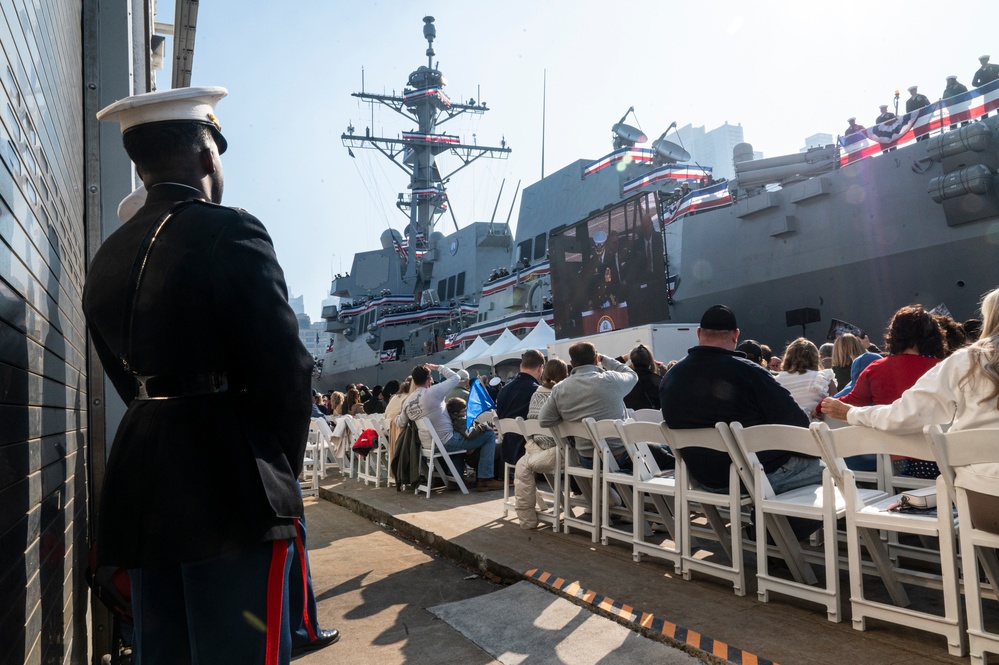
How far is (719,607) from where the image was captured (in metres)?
3.17

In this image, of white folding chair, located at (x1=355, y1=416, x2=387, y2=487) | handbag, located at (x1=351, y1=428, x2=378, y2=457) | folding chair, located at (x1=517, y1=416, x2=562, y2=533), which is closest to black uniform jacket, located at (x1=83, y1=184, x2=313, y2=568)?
folding chair, located at (x1=517, y1=416, x2=562, y2=533)

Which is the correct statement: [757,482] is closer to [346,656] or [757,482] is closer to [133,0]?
[346,656]

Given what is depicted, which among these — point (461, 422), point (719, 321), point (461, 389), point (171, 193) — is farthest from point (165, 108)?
point (461, 389)

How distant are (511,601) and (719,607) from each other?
965 mm

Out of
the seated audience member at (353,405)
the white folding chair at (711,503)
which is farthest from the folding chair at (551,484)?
the seated audience member at (353,405)

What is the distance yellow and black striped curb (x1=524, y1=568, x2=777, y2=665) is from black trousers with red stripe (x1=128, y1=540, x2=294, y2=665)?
68.1 inches

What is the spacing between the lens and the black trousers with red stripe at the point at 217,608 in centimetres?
138

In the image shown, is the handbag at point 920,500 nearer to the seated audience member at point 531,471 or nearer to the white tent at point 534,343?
the seated audience member at point 531,471

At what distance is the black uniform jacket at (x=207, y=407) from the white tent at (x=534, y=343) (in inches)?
606

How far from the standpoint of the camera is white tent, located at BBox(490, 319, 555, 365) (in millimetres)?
17236

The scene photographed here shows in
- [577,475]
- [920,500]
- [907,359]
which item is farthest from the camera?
[577,475]

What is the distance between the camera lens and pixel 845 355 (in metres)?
5.41

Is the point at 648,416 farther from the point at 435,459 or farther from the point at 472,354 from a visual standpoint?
the point at 472,354

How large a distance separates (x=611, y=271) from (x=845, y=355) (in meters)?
11.8
